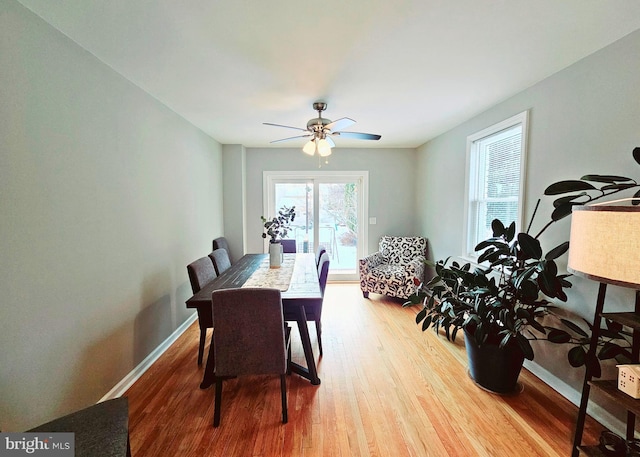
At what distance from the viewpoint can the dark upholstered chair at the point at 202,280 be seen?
2266mm

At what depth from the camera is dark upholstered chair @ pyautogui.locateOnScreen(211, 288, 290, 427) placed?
1.78 m

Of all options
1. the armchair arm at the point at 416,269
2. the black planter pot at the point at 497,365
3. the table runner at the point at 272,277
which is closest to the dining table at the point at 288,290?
the table runner at the point at 272,277

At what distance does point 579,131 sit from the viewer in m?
2.04

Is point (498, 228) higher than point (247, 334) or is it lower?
higher

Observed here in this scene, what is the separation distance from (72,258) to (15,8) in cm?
131

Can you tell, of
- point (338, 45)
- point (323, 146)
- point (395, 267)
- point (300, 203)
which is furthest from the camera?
point (300, 203)

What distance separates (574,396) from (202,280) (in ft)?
9.87

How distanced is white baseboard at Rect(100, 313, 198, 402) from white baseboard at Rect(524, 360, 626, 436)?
10.8ft

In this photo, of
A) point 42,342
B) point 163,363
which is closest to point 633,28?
point 42,342

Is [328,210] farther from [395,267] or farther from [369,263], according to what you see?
[395,267]

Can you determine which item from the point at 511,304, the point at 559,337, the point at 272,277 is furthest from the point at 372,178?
the point at 559,337

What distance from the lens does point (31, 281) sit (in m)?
1.50

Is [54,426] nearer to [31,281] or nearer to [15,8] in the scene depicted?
[31,281]

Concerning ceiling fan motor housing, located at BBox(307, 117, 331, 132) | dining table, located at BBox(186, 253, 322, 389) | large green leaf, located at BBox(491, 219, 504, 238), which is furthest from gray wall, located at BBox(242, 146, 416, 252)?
large green leaf, located at BBox(491, 219, 504, 238)
